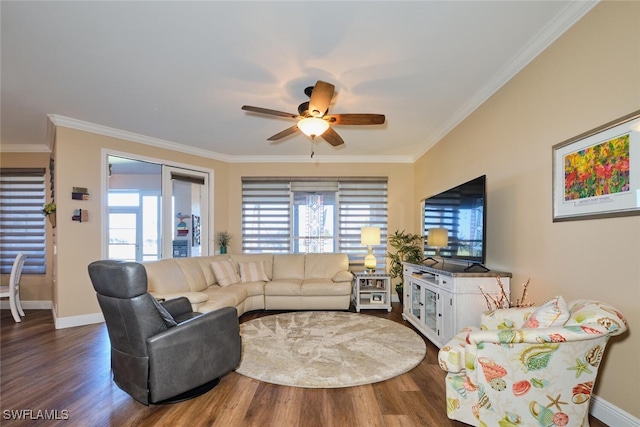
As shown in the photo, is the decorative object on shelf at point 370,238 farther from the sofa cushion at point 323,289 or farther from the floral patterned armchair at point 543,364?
the floral patterned armchair at point 543,364

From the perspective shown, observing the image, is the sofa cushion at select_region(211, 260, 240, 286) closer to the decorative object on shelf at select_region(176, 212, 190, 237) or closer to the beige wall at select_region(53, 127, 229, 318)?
the decorative object on shelf at select_region(176, 212, 190, 237)

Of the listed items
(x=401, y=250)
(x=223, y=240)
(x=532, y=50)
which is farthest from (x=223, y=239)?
(x=532, y=50)

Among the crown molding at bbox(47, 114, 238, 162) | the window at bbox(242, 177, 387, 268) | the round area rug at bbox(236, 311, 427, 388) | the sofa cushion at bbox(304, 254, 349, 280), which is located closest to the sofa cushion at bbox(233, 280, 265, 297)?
the round area rug at bbox(236, 311, 427, 388)

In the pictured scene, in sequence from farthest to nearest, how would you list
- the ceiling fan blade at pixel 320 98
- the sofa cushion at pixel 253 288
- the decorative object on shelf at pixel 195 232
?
the decorative object on shelf at pixel 195 232 → the sofa cushion at pixel 253 288 → the ceiling fan blade at pixel 320 98

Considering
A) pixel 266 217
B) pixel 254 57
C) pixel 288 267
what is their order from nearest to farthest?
pixel 254 57 → pixel 288 267 → pixel 266 217

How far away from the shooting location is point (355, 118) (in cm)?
287

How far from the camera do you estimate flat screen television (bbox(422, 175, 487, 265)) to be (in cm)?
283

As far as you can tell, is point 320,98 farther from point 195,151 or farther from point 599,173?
point 195,151

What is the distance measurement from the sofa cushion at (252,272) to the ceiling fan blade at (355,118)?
2.97m

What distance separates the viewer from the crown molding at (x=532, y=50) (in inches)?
77.7

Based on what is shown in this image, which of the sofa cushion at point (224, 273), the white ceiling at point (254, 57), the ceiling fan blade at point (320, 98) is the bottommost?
the sofa cushion at point (224, 273)

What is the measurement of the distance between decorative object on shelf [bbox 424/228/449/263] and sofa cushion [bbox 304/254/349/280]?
1659mm

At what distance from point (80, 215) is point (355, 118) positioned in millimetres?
3923

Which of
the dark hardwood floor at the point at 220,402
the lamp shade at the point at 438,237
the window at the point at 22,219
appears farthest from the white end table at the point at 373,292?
the window at the point at 22,219
